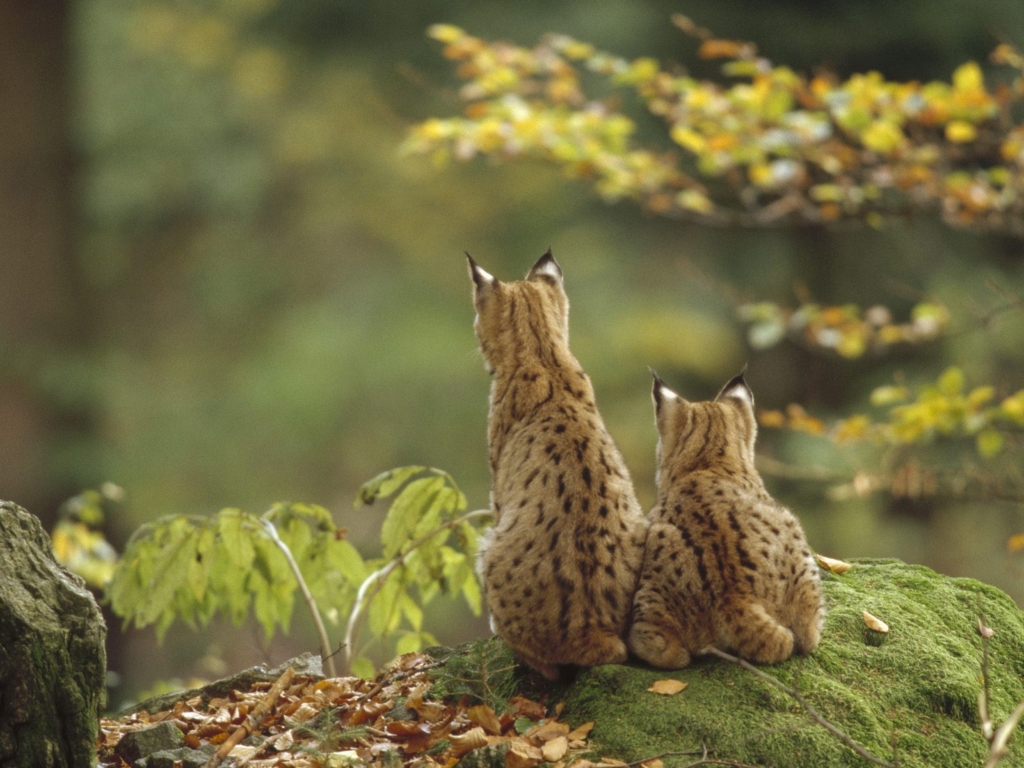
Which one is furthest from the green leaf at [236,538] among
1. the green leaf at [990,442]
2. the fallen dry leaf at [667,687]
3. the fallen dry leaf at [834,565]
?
the green leaf at [990,442]

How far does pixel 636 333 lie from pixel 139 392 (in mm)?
6697

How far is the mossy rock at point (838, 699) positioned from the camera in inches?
154

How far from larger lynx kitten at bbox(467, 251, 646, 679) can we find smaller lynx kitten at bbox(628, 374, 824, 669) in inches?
4.6

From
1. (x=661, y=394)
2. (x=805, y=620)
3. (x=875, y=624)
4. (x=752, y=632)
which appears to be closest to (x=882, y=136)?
(x=661, y=394)

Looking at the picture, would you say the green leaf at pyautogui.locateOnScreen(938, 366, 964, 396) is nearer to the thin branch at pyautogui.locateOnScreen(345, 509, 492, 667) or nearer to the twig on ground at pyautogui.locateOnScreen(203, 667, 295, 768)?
the thin branch at pyautogui.locateOnScreen(345, 509, 492, 667)

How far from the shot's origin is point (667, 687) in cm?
414

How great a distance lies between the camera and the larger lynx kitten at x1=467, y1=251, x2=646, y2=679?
4.21 metres

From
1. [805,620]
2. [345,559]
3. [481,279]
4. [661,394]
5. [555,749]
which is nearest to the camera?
[555,749]

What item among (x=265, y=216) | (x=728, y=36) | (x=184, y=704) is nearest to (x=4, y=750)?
(x=184, y=704)

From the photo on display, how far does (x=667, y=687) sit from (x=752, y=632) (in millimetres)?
368

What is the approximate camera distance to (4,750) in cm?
363

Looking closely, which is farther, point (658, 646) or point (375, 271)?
point (375, 271)

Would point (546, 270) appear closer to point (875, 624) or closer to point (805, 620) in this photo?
point (805, 620)

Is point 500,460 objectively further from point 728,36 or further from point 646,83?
point 728,36
